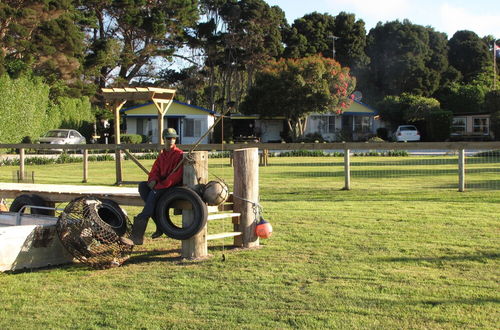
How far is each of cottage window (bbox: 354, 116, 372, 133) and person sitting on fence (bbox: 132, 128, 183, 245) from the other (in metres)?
50.8

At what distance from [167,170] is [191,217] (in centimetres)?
69

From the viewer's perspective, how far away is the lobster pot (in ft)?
23.1

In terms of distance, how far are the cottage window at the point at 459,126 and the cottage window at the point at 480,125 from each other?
85cm

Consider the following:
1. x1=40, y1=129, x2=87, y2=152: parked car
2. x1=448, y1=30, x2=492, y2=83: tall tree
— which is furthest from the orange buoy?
x1=448, y1=30, x2=492, y2=83: tall tree

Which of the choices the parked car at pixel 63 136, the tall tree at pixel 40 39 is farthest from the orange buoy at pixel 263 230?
the parked car at pixel 63 136

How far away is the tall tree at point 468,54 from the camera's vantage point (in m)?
76.1

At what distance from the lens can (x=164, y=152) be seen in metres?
7.77

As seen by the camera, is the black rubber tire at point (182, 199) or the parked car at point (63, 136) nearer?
the black rubber tire at point (182, 199)

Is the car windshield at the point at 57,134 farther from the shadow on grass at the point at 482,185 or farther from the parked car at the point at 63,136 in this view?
the shadow on grass at the point at 482,185

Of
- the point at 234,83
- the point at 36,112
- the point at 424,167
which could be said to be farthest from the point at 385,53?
the point at 424,167

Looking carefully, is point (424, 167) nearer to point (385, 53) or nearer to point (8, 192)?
point (8, 192)

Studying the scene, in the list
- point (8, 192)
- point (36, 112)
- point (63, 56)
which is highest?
point (63, 56)

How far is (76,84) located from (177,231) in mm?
40650

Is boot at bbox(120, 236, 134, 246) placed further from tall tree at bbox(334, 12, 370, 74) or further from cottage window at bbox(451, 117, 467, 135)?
tall tree at bbox(334, 12, 370, 74)
